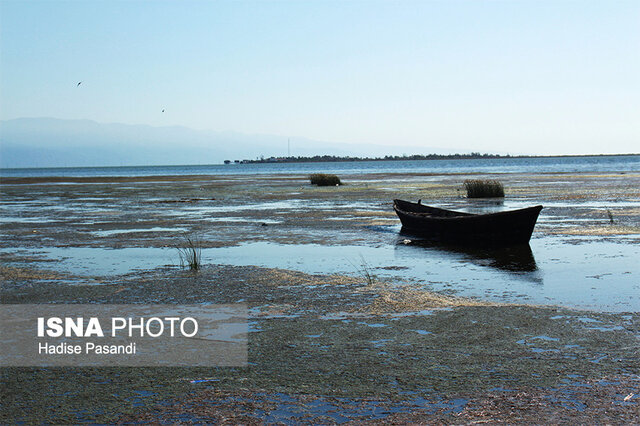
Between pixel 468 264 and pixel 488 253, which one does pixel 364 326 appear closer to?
pixel 468 264

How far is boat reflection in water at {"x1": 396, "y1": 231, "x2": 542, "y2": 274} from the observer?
12.2m

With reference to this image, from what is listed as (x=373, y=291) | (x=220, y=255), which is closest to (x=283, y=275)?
(x=373, y=291)

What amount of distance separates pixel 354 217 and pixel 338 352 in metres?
16.6

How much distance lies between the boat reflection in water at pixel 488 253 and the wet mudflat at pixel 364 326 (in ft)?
0.30

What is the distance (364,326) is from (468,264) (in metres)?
5.48

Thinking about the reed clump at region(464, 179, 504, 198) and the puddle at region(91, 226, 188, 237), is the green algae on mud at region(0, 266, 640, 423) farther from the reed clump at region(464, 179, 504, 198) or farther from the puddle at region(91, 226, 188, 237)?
the reed clump at region(464, 179, 504, 198)

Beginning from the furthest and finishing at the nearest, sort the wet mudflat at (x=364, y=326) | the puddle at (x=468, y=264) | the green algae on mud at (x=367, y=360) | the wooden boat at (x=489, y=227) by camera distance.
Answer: the wooden boat at (x=489, y=227)
the puddle at (x=468, y=264)
the green algae on mud at (x=367, y=360)
the wet mudflat at (x=364, y=326)

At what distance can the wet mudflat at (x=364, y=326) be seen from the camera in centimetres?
528

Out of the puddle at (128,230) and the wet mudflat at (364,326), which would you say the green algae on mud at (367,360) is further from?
the puddle at (128,230)

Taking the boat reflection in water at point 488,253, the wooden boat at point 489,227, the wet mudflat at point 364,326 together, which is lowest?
the boat reflection in water at point 488,253

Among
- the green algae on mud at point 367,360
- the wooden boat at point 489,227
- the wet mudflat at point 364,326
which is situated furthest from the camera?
the wooden boat at point 489,227

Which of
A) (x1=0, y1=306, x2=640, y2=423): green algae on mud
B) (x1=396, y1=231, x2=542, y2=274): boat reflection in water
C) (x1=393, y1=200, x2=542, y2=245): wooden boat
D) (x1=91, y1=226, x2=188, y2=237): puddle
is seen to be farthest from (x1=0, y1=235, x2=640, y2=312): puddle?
(x1=91, y1=226, x2=188, y2=237): puddle

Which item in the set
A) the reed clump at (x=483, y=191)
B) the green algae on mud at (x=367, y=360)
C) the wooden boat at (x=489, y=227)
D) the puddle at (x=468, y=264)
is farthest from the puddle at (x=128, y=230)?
the reed clump at (x=483, y=191)

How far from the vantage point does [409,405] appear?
17.2ft
